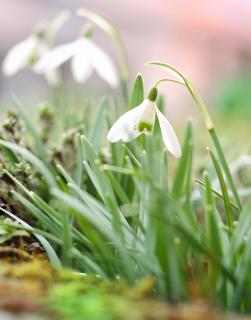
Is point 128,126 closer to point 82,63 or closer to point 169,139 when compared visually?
point 169,139

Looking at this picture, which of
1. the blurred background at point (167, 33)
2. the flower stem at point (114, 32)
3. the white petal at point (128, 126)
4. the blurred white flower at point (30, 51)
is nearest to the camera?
the white petal at point (128, 126)

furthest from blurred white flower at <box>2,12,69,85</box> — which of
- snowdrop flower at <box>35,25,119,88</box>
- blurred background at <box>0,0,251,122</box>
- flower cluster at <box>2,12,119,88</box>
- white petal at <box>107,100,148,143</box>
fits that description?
blurred background at <box>0,0,251,122</box>

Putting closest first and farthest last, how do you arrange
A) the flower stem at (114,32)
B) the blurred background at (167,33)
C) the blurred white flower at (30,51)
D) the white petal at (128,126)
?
1. the white petal at (128,126)
2. the flower stem at (114,32)
3. the blurred white flower at (30,51)
4. the blurred background at (167,33)

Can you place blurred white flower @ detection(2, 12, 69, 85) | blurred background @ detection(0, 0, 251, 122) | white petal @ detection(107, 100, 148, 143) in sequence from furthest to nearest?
blurred background @ detection(0, 0, 251, 122)
blurred white flower @ detection(2, 12, 69, 85)
white petal @ detection(107, 100, 148, 143)

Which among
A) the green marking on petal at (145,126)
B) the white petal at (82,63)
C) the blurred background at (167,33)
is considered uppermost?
the white petal at (82,63)


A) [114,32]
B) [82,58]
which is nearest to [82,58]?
[82,58]

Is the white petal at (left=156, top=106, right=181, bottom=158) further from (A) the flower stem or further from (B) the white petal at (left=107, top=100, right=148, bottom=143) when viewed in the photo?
(A) the flower stem

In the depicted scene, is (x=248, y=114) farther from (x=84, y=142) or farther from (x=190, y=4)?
(x=190, y=4)

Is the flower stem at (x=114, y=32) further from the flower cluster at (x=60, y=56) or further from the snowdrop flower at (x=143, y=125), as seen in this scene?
the snowdrop flower at (x=143, y=125)

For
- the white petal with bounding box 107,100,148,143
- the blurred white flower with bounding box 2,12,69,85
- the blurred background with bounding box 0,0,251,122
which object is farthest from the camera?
the blurred background with bounding box 0,0,251,122

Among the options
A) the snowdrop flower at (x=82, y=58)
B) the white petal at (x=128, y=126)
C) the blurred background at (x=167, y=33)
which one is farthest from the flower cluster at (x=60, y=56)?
the blurred background at (x=167, y=33)
